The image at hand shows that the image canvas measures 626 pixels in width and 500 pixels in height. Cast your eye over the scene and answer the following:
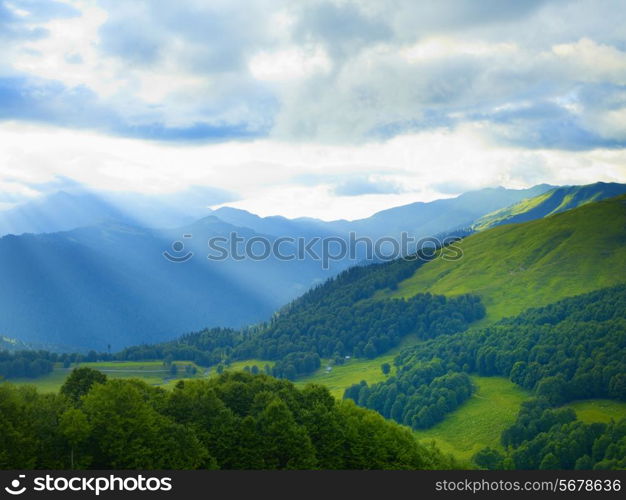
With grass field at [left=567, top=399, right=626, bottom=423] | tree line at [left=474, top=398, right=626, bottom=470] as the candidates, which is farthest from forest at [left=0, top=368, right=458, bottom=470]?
grass field at [left=567, top=399, right=626, bottom=423]

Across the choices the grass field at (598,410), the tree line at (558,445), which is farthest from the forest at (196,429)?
the grass field at (598,410)

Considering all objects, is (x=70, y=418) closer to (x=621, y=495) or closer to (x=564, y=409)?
(x=621, y=495)

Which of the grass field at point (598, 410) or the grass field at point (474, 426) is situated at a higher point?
the grass field at point (598, 410)

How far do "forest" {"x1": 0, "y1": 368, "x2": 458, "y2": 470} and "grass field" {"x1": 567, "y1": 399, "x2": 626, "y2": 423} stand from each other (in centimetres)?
8708

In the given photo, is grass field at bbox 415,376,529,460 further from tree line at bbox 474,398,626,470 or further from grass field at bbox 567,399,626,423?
grass field at bbox 567,399,626,423

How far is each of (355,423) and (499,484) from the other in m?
30.0

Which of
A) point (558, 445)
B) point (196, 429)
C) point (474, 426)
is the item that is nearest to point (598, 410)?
point (474, 426)

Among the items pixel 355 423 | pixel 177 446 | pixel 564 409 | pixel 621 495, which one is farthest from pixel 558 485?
pixel 564 409

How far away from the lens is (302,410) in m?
87.7

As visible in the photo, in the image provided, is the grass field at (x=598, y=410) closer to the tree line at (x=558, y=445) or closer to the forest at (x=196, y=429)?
the tree line at (x=558, y=445)

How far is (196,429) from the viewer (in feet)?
253

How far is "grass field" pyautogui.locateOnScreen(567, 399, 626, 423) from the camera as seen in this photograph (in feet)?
548

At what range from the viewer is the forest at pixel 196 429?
222 ft

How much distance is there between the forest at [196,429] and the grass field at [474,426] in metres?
74.4
